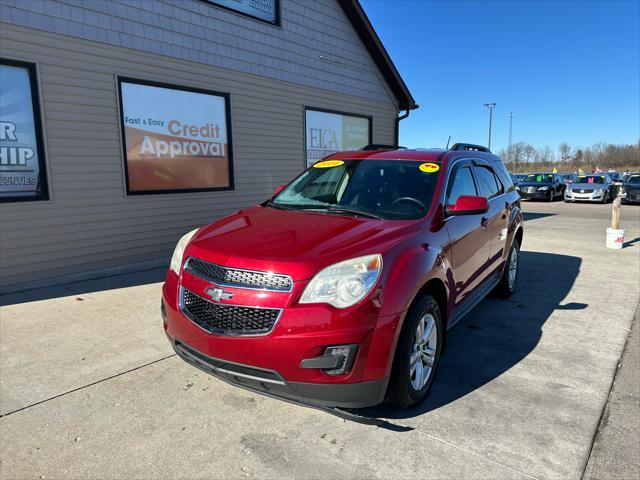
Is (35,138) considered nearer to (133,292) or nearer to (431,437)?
(133,292)

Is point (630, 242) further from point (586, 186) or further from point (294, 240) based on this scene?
point (586, 186)

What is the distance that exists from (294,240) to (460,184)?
190cm

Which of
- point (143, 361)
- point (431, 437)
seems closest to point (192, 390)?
point (143, 361)

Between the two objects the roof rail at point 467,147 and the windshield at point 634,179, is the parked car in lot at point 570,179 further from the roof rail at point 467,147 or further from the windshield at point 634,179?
the roof rail at point 467,147

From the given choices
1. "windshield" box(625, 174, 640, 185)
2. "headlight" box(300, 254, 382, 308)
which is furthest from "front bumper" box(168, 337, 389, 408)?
"windshield" box(625, 174, 640, 185)

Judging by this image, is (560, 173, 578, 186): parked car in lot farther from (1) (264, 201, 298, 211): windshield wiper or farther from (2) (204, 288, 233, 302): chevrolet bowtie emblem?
(2) (204, 288, 233, 302): chevrolet bowtie emblem

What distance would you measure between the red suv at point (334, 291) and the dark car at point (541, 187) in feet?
75.6

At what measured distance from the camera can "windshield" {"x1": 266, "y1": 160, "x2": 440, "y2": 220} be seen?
345cm

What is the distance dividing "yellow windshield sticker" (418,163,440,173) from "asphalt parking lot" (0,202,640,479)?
1.61 m

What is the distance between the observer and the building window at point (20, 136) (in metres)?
5.60

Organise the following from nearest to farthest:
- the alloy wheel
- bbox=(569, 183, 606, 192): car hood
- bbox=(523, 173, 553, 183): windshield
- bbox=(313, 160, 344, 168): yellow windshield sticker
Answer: the alloy wheel, bbox=(313, 160, 344, 168): yellow windshield sticker, bbox=(569, 183, 606, 192): car hood, bbox=(523, 173, 553, 183): windshield

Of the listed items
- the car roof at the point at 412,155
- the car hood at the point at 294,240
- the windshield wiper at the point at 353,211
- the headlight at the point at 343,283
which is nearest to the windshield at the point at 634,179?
the car roof at the point at 412,155

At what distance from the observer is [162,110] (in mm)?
7359

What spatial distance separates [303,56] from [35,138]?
593cm
